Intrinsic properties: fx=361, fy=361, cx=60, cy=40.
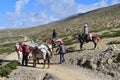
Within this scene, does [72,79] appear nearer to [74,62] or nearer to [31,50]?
[74,62]

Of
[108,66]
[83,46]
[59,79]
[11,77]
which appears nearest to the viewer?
[59,79]

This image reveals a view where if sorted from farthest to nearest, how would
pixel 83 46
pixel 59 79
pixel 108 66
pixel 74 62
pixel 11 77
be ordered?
pixel 83 46 → pixel 74 62 → pixel 11 77 → pixel 108 66 → pixel 59 79

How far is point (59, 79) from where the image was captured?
2352 cm

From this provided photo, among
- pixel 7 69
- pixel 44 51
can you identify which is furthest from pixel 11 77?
pixel 44 51

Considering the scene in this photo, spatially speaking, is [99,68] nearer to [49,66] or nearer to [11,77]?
[49,66]

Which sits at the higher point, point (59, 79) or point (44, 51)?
point (44, 51)

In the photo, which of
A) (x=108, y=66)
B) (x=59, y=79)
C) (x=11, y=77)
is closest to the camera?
(x=59, y=79)

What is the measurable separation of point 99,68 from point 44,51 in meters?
4.77

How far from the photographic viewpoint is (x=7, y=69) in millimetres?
28359

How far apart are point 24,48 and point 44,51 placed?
3607 mm

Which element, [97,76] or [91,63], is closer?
[97,76]

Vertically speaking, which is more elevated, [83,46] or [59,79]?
[83,46]

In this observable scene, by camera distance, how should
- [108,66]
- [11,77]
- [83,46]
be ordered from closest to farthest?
[108,66] → [11,77] → [83,46]

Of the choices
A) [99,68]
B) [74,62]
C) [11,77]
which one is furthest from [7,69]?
[99,68]
